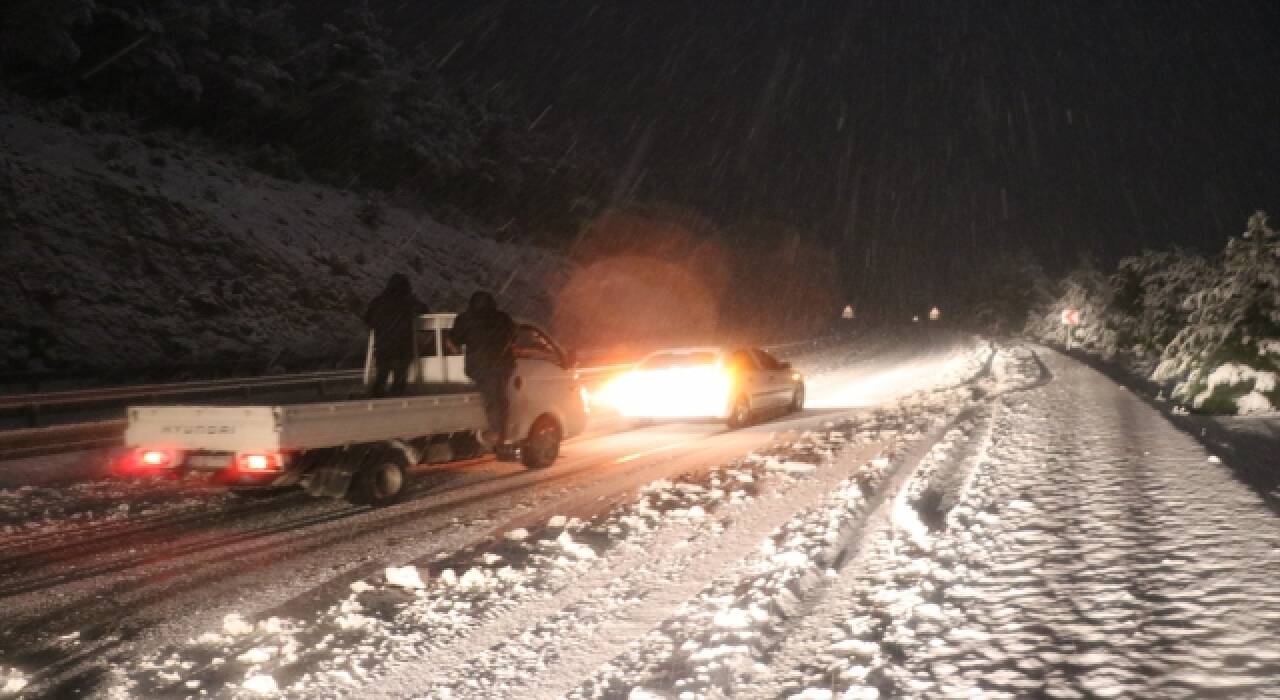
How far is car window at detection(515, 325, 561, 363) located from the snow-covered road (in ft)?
5.97

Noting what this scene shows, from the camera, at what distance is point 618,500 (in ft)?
30.9

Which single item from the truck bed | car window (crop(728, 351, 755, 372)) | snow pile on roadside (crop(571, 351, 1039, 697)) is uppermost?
car window (crop(728, 351, 755, 372))

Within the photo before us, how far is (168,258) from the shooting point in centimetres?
3309

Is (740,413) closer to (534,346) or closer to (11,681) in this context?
(534,346)

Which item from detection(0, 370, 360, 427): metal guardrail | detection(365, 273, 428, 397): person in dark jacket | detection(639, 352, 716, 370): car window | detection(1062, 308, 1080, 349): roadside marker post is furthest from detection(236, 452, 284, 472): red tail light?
detection(1062, 308, 1080, 349): roadside marker post

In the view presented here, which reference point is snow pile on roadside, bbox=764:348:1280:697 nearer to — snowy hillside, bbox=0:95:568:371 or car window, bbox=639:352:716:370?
car window, bbox=639:352:716:370

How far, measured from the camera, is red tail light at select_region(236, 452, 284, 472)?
28.4 feet

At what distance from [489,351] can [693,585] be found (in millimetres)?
5369

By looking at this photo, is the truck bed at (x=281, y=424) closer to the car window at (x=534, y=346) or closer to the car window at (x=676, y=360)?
the car window at (x=534, y=346)

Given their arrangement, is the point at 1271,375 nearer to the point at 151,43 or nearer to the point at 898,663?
the point at 898,663

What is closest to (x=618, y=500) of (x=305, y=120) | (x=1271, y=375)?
(x=1271, y=375)

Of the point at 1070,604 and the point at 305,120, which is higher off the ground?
the point at 305,120

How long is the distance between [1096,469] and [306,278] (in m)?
35.4

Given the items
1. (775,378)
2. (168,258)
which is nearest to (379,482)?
(775,378)
